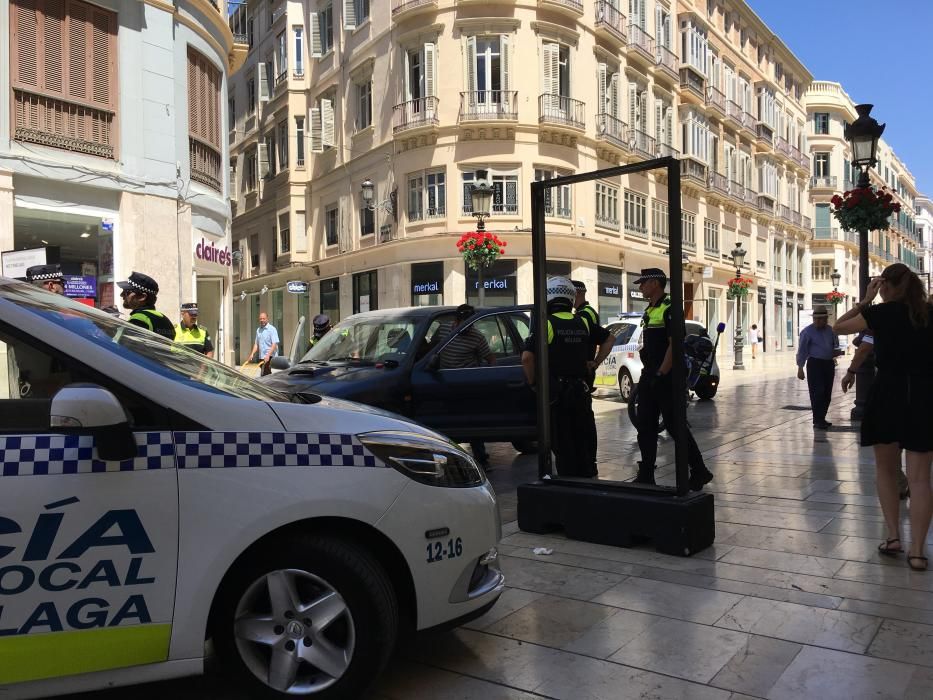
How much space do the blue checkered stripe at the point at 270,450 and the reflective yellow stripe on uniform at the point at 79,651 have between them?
0.60 meters

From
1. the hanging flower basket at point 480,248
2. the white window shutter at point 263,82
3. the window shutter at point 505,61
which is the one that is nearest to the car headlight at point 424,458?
the hanging flower basket at point 480,248

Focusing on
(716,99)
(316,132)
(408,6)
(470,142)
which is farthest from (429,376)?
(716,99)

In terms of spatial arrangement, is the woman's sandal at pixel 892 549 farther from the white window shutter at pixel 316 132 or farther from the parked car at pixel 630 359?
the white window shutter at pixel 316 132

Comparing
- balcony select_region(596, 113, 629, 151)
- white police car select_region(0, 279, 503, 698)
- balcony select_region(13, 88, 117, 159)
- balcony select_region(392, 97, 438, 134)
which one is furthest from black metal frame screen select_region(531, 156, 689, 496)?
balcony select_region(596, 113, 629, 151)

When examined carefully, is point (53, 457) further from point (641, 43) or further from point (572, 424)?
point (641, 43)

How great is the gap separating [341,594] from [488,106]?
26251 millimetres

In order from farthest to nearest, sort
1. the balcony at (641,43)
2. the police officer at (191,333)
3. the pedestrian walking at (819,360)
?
1. the balcony at (641,43)
2. the pedestrian walking at (819,360)
3. the police officer at (191,333)

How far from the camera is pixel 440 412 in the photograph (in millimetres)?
7707

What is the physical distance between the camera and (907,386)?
4793 mm

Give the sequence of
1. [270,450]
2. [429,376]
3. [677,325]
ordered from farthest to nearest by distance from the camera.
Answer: [429,376], [677,325], [270,450]

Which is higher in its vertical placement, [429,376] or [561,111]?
[561,111]

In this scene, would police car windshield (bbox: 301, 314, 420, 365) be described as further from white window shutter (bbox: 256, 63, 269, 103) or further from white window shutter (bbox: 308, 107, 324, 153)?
white window shutter (bbox: 256, 63, 269, 103)

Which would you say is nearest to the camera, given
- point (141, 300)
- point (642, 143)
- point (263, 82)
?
point (141, 300)

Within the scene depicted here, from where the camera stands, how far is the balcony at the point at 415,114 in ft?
90.5
